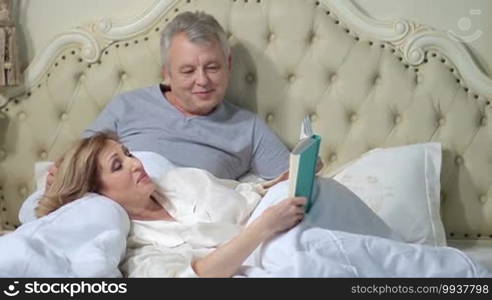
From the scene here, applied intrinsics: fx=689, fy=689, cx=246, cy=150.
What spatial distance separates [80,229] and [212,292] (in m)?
0.31

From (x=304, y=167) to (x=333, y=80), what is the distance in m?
0.77

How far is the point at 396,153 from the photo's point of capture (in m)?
1.91

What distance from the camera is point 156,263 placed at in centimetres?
139

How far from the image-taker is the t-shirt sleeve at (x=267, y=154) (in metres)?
1.95

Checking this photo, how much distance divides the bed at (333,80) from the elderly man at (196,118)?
103mm

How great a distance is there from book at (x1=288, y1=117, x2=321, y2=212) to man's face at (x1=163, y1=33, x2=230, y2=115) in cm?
57

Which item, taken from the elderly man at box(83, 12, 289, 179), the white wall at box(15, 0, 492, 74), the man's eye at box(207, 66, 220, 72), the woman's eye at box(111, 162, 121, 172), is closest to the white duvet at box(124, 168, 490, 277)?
the woman's eye at box(111, 162, 121, 172)

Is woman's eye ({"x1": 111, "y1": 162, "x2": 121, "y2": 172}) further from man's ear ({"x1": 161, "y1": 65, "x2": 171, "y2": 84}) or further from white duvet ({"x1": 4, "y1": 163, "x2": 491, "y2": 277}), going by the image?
man's ear ({"x1": 161, "y1": 65, "x2": 171, "y2": 84})

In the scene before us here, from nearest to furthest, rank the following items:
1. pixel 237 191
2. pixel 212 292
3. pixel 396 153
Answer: pixel 212 292
pixel 237 191
pixel 396 153

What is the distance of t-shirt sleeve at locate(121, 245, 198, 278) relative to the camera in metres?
1.35

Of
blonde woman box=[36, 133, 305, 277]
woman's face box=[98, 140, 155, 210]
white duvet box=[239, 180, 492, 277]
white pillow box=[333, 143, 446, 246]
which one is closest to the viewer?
white duvet box=[239, 180, 492, 277]

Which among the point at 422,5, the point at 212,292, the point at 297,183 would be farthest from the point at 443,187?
the point at 212,292

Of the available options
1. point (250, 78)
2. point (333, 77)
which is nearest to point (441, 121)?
point (333, 77)

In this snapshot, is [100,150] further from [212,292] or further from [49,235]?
[212,292]
